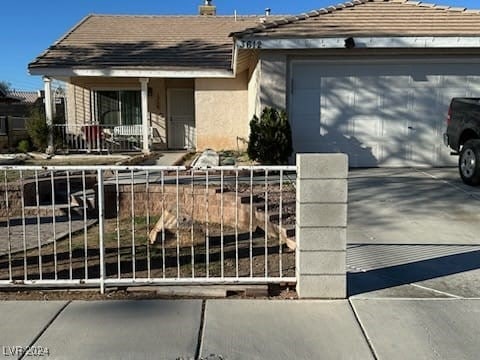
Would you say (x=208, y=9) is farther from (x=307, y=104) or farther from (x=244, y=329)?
(x=244, y=329)

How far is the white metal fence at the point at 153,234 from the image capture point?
4.84 metres

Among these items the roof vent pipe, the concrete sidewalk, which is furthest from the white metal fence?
the roof vent pipe

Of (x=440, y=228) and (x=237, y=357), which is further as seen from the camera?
(x=440, y=228)

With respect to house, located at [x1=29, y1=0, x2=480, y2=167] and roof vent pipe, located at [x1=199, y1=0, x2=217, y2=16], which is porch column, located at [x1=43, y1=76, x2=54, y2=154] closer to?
house, located at [x1=29, y1=0, x2=480, y2=167]

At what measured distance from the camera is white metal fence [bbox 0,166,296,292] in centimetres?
484

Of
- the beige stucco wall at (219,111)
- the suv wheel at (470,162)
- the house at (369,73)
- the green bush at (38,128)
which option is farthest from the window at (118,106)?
the suv wheel at (470,162)

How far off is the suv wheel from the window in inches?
515

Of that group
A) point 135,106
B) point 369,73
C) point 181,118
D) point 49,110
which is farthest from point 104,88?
point 369,73

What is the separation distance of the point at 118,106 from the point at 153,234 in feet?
44.7

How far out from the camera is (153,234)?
686cm

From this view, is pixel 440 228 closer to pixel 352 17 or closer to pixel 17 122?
pixel 352 17

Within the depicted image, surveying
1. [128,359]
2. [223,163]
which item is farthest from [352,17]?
[128,359]

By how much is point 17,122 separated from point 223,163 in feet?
46.8

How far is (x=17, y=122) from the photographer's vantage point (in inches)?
888
